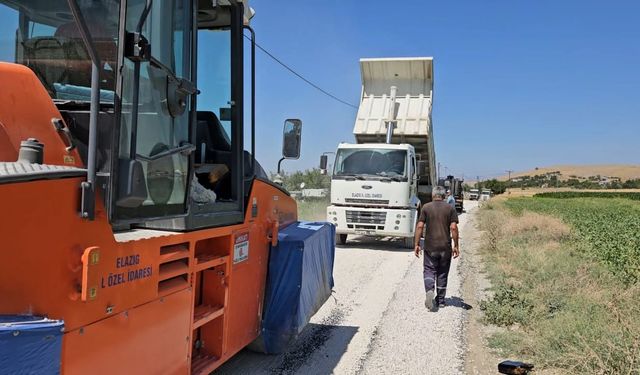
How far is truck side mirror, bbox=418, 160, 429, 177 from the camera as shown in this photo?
1413 centimetres

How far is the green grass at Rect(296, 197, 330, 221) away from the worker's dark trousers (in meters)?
11.0

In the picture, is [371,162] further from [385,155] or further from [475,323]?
[475,323]

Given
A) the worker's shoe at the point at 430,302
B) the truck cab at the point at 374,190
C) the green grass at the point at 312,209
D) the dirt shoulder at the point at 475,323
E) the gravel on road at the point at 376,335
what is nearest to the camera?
the gravel on road at the point at 376,335

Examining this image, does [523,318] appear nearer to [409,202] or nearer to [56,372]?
[56,372]

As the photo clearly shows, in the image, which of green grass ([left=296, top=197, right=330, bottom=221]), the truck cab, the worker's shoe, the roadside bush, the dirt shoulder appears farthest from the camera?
green grass ([left=296, top=197, right=330, bottom=221])

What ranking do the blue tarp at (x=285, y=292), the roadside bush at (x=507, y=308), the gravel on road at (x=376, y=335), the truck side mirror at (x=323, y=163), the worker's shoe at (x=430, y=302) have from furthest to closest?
the truck side mirror at (x=323, y=163)
the worker's shoe at (x=430, y=302)
the roadside bush at (x=507, y=308)
the gravel on road at (x=376, y=335)
the blue tarp at (x=285, y=292)

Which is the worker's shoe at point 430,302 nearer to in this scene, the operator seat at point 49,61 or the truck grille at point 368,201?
the operator seat at point 49,61

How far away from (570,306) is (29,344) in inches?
216

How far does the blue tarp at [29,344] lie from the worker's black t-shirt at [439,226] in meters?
5.71

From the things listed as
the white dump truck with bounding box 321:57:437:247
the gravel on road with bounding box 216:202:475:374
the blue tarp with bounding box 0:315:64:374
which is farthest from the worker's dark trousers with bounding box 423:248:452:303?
the blue tarp with bounding box 0:315:64:374

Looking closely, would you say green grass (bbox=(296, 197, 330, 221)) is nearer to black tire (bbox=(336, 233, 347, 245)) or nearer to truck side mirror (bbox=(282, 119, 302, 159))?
black tire (bbox=(336, 233, 347, 245))

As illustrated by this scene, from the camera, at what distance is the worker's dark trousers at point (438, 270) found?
7.07 meters

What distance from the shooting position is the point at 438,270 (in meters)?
7.18

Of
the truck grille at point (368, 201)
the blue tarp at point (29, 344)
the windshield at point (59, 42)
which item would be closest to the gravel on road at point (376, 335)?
the blue tarp at point (29, 344)
